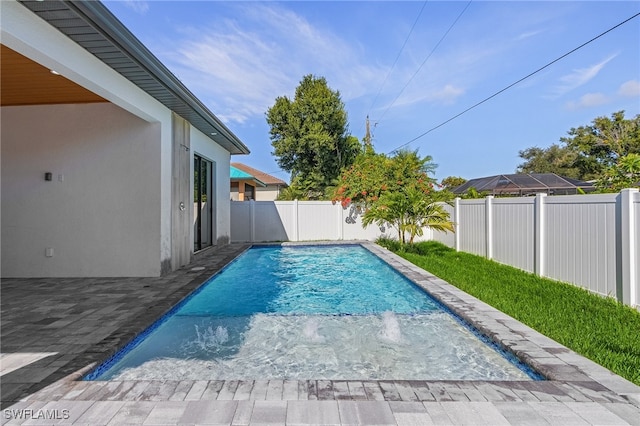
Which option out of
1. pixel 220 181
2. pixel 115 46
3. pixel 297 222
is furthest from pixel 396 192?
pixel 115 46

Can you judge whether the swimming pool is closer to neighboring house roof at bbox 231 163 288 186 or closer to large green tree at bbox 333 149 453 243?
large green tree at bbox 333 149 453 243

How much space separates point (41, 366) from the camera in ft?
9.59

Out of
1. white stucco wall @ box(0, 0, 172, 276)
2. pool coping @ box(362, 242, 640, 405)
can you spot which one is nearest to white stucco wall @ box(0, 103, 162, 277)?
white stucco wall @ box(0, 0, 172, 276)

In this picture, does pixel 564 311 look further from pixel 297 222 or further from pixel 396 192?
pixel 297 222

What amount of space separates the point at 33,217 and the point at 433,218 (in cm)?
986

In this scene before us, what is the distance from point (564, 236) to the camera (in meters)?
5.65

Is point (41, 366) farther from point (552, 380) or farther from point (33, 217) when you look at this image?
point (33, 217)

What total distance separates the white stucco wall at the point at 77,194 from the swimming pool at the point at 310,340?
6.21 ft

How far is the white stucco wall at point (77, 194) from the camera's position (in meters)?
6.59

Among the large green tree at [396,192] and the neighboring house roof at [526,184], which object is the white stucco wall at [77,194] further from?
the neighboring house roof at [526,184]

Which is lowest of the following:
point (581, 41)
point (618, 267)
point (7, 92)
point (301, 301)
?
point (301, 301)

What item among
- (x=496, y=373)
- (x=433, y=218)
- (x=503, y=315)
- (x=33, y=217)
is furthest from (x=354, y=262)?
(x=33, y=217)

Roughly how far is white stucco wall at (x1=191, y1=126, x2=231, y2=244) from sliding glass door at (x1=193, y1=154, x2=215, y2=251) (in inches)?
8.1

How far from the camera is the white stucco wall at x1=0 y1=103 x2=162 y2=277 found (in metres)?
6.59
